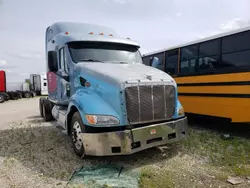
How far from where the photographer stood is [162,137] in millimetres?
4758

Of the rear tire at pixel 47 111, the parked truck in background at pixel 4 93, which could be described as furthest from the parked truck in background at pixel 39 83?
the rear tire at pixel 47 111

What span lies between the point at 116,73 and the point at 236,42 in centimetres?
373

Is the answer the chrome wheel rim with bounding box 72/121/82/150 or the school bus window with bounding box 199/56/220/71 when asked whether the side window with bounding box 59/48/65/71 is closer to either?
the chrome wheel rim with bounding box 72/121/82/150

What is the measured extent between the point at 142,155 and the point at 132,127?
1036 millimetres

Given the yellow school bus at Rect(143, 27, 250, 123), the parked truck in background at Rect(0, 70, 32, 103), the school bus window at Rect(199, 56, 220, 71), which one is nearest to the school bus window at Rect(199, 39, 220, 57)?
the yellow school bus at Rect(143, 27, 250, 123)

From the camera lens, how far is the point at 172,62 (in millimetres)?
8633

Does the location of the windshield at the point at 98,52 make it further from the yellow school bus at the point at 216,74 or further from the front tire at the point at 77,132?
the yellow school bus at the point at 216,74

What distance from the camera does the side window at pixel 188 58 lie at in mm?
7652

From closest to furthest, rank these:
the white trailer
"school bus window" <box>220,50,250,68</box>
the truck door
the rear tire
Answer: "school bus window" <box>220,50,250,68</box> → the truck door → the rear tire → the white trailer

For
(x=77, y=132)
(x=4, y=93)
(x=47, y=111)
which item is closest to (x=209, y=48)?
(x=77, y=132)

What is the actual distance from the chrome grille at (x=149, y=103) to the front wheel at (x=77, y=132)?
1085 millimetres

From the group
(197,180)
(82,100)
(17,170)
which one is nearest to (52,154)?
(17,170)

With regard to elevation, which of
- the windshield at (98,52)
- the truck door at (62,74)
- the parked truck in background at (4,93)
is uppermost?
the windshield at (98,52)

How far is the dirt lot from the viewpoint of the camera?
394cm
